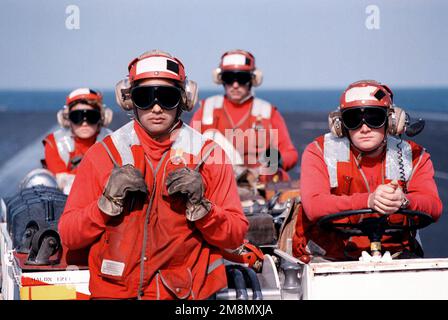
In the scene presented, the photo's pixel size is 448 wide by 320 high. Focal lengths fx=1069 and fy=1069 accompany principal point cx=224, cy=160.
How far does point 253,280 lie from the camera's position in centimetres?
639

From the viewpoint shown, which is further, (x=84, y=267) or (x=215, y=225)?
(x=84, y=267)

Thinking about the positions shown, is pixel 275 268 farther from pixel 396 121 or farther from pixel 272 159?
pixel 272 159

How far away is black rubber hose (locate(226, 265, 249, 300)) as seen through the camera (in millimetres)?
6184

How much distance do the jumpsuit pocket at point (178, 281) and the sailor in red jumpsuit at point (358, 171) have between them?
154 cm

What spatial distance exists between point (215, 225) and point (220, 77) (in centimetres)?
759

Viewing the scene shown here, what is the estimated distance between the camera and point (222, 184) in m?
5.96

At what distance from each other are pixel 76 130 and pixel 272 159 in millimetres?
2253

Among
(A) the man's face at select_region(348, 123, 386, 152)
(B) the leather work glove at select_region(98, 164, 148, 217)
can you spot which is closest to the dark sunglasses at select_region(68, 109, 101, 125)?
(A) the man's face at select_region(348, 123, 386, 152)

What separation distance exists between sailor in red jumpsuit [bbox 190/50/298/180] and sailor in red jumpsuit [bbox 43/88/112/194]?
158 centimetres

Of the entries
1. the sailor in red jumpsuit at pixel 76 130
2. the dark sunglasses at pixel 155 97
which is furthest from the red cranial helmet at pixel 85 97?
the dark sunglasses at pixel 155 97

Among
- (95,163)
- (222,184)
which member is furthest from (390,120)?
(95,163)

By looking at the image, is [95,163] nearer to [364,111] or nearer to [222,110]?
[364,111]

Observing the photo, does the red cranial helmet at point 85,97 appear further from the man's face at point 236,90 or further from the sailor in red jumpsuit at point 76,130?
the man's face at point 236,90

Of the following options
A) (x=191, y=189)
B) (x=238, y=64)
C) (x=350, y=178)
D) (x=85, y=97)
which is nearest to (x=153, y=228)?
(x=191, y=189)
